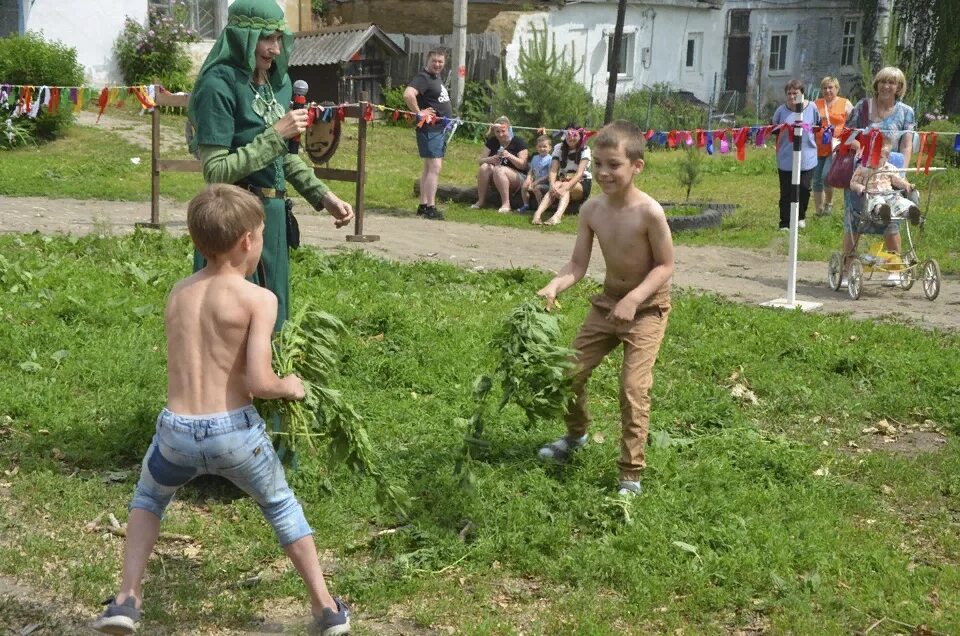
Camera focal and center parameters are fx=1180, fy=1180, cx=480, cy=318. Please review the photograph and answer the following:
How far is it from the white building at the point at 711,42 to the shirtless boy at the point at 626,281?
26.6m

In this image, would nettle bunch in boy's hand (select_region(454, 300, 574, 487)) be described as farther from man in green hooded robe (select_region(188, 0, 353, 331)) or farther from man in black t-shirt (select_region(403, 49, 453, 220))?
man in black t-shirt (select_region(403, 49, 453, 220))

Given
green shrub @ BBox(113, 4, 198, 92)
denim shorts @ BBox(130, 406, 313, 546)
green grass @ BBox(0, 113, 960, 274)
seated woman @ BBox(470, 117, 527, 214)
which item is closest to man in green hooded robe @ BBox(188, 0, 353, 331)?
denim shorts @ BBox(130, 406, 313, 546)

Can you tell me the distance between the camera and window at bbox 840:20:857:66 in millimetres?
41500

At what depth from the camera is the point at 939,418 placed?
6.84 m

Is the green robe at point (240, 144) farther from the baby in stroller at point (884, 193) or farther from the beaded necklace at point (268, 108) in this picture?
the baby in stroller at point (884, 193)

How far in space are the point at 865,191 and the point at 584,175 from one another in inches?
223

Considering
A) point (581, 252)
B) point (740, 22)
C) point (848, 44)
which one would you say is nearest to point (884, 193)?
point (581, 252)

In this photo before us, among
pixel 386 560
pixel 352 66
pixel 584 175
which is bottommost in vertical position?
pixel 386 560

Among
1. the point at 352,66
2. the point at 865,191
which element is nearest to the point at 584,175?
the point at 865,191

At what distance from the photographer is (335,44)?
29.4 metres

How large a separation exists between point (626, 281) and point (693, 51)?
34356 mm

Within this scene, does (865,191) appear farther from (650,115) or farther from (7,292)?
(650,115)

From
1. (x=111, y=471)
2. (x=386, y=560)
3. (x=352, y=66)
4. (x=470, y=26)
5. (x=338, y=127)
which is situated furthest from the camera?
(x=470, y=26)

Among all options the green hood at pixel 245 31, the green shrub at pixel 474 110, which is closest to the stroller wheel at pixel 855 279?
the green hood at pixel 245 31
